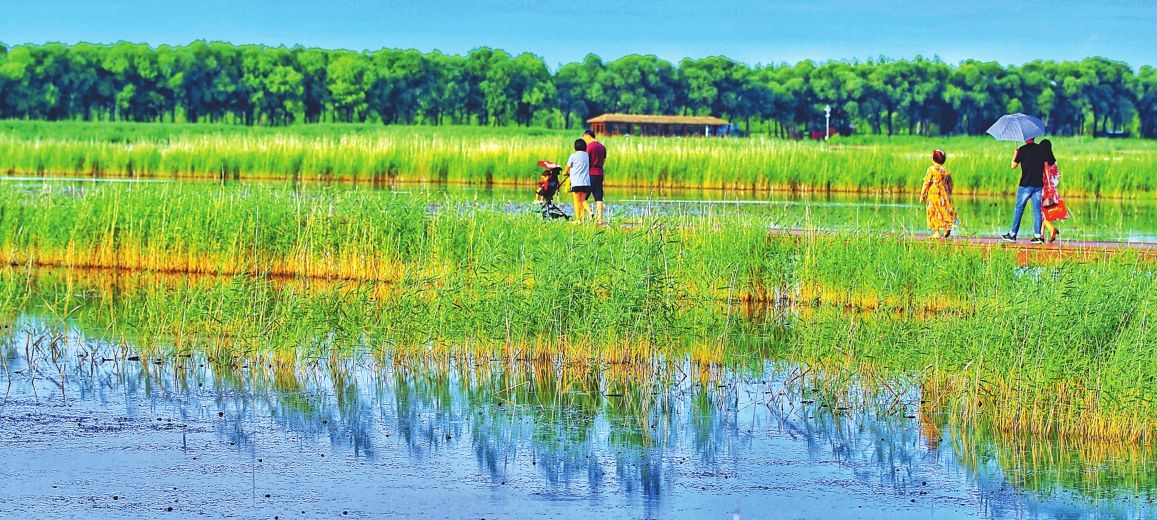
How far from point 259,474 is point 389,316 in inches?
163

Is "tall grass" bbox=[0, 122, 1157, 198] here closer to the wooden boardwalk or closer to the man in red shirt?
the man in red shirt

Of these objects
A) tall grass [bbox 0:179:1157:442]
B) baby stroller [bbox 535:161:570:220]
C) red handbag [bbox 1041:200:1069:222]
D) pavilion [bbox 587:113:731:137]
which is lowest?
tall grass [bbox 0:179:1157:442]

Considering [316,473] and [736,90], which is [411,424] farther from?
[736,90]

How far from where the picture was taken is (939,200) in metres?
18.5

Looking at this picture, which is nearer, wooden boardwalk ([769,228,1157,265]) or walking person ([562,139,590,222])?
wooden boardwalk ([769,228,1157,265])

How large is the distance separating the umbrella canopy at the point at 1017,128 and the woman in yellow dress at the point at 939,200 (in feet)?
2.59

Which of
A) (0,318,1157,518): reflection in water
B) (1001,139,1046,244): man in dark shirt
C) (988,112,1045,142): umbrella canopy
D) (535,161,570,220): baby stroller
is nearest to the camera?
(0,318,1157,518): reflection in water

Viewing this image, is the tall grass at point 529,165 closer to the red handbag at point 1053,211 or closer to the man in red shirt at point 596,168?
the man in red shirt at point 596,168

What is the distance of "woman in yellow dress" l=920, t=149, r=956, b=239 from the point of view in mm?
18391

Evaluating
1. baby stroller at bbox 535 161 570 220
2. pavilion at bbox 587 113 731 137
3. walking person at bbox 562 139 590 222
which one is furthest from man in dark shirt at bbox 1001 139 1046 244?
pavilion at bbox 587 113 731 137

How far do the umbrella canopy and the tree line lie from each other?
96.3 metres

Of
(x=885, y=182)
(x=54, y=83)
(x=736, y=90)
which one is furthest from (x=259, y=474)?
(x=736, y=90)

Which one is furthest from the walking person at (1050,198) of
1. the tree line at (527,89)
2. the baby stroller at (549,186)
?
the tree line at (527,89)

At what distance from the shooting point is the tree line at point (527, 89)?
366 ft
